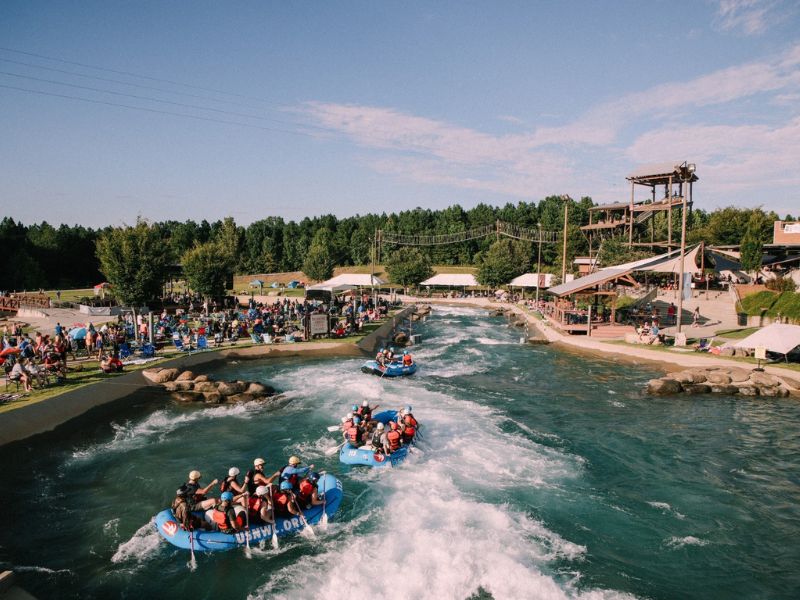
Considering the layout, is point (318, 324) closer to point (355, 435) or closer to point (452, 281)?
point (355, 435)

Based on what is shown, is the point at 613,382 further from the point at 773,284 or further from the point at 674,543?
the point at 773,284

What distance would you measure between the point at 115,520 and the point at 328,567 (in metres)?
6.23

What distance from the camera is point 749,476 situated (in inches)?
622

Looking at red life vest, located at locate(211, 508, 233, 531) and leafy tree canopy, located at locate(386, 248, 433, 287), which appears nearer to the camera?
red life vest, located at locate(211, 508, 233, 531)

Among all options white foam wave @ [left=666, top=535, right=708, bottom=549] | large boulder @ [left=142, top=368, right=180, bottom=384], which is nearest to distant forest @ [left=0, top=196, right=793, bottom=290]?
large boulder @ [left=142, top=368, right=180, bottom=384]

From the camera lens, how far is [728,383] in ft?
80.5

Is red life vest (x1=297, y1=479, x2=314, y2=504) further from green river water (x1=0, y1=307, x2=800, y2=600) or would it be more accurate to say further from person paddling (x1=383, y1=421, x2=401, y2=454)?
person paddling (x1=383, y1=421, x2=401, y2=454)

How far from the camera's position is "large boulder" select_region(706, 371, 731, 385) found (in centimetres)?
2472

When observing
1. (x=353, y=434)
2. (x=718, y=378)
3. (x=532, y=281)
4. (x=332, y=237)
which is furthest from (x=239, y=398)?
(x=332, y=237)

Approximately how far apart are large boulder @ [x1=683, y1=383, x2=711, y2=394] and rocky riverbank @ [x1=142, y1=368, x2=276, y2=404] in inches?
812

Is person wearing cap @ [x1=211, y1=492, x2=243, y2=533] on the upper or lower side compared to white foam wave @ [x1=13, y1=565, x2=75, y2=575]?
upper

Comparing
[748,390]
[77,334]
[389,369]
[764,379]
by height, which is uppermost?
[77,334]

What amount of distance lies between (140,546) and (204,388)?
11.7 meters

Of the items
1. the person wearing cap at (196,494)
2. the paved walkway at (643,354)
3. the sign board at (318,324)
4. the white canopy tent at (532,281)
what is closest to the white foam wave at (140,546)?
the person wearing cap at (196,494)
